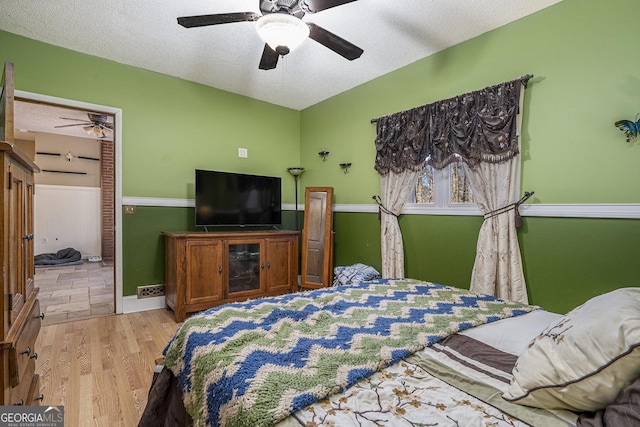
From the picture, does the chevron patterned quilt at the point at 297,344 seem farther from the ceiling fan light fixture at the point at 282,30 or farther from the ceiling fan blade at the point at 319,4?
the ceiling fan blade at the point at 319,4

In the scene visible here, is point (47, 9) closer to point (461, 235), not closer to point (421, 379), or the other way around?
point (421, 379)

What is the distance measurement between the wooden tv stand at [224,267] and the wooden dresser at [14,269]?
161 centimetres

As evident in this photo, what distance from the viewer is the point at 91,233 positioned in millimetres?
6867

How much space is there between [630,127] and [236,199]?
3.49 m

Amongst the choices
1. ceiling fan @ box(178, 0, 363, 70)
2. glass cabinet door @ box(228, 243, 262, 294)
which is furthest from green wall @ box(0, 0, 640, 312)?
ceiling fan @ box(178, 0, 363, 70)

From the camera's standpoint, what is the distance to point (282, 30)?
1.88 metres

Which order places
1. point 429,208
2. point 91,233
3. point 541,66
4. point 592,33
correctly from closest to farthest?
point 592,33
point 541,66
point 429,208
point 91,233

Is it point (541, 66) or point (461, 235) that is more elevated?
point (541, 66)

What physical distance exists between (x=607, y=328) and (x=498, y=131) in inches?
81.6

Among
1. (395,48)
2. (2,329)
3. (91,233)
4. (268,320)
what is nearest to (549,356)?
(268,320)

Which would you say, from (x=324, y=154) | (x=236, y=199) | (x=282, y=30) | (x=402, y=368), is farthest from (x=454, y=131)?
(x=236, y=199)

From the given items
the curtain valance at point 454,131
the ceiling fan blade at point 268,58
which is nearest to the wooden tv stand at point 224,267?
the curtain valance at point 454,131

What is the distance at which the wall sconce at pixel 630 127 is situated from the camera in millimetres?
1936

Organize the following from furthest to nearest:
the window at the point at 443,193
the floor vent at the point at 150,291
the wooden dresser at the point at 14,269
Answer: the floor vent at the point at 150,291 < the window at the point at 443,193 < the wooden dresser at the point at 14,269
